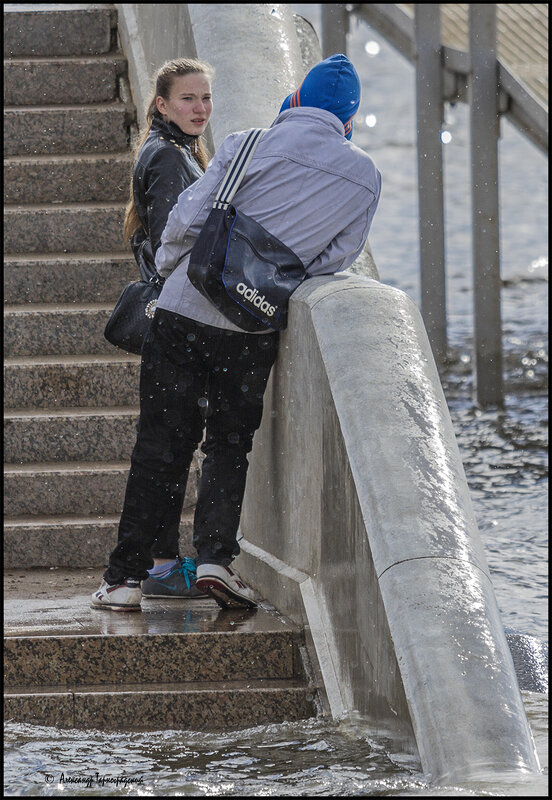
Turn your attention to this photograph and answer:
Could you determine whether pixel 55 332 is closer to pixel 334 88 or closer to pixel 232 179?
pixel 232 179

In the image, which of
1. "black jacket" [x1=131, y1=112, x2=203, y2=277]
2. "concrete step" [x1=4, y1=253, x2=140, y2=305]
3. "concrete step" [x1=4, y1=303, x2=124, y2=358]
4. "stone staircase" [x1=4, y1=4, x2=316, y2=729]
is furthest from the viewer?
"concrete step" [x1=4, y1=253, x2=140, y2=305]

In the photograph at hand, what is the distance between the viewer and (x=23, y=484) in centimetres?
510

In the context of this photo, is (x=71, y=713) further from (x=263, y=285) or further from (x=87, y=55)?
(x=87, y=55)

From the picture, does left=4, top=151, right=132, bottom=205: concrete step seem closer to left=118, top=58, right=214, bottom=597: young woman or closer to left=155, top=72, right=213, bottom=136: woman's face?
left=118, top=58, right=214, bottom=597: young woman

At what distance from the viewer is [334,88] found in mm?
3861

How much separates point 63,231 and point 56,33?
1.85 m

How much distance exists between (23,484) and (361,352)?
77.8 inches

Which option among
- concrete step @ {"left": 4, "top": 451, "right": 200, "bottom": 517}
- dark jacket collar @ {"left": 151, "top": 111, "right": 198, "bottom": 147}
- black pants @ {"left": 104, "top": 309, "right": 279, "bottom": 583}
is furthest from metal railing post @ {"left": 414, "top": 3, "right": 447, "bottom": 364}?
black pants @ {"left": 104, "top": 309, "right": 279, "bottom": 583}

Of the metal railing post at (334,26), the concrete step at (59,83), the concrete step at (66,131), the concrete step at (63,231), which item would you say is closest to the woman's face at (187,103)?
→ the concrete step at (63,231)

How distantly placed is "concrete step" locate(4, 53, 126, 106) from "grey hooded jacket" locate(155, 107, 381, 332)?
11.8 ft

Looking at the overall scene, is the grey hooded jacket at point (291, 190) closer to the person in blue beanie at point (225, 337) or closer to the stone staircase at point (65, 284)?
the person in blue beanie at point (225, 337)

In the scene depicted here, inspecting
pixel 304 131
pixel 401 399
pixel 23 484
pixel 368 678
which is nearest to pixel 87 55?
pixel 23 484

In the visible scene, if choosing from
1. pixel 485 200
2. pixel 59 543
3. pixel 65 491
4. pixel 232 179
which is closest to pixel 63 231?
pixel 65 491

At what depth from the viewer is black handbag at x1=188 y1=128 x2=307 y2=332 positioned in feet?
12.5
